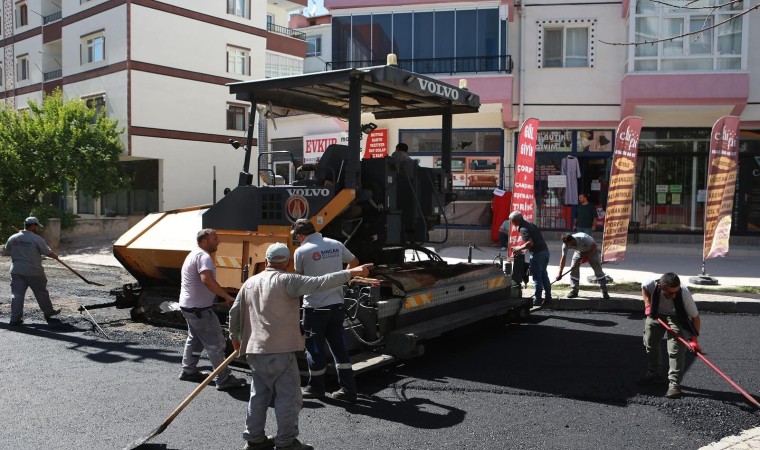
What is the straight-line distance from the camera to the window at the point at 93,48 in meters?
27.5

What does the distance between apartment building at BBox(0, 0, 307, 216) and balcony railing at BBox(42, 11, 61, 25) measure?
1.8 inches

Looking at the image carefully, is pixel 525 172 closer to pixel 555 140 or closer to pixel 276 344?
pixel 555 140

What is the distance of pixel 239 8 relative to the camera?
30.3 meters

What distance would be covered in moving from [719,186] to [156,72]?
2139 cm

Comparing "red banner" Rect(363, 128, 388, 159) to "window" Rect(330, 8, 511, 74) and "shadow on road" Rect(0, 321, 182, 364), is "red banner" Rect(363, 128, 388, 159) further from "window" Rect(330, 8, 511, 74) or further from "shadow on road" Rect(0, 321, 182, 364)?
"shadow on road" Rect(0, 321, 182, 364)

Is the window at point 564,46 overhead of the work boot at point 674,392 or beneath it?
overhead

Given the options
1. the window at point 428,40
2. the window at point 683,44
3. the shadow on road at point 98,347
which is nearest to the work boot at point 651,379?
the shadow on road at point 98,347

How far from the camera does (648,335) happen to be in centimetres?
650

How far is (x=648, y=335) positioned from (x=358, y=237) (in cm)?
321

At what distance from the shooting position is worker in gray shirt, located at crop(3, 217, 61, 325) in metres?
9.36

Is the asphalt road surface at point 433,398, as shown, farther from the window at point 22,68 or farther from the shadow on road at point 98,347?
the window at point 22,68

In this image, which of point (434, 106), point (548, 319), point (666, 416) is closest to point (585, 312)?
point (548, 319)

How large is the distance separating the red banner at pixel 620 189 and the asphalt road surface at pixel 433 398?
363 centimetres

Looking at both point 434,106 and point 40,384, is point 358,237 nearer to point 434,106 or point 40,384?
point 434,106
